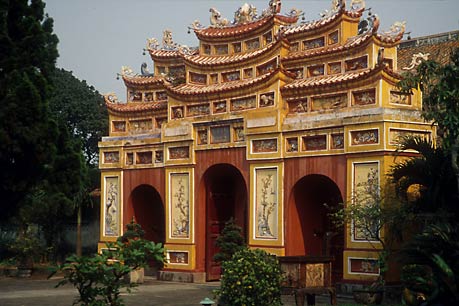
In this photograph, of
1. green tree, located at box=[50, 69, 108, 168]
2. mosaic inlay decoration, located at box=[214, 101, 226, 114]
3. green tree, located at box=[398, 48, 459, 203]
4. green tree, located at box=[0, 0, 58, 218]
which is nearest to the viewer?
green tree, located at box=[0, 0, 58, 218]

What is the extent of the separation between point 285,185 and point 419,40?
30.1 ft

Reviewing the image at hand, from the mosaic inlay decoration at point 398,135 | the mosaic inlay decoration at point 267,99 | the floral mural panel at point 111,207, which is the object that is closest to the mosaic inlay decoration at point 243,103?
the mosaic inlay decoration at point 267,99

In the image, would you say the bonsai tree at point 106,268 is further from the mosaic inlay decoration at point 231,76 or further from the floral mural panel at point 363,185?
the mosaic inlay decoration at point 231,76

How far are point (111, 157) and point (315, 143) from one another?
8454 mm

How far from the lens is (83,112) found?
38812 millimetres

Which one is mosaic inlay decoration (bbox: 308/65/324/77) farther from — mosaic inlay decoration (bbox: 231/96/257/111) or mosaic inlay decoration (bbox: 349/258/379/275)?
mosaic inlay decoration (bbox: 349/258/379/275)

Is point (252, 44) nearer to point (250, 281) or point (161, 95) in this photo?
point (161, 95)

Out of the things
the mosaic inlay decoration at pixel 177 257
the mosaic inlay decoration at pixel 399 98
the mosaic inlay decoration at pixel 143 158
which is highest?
the mosaic inlay decoration at pixel 399 98

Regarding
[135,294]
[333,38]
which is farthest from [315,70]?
[135,294]

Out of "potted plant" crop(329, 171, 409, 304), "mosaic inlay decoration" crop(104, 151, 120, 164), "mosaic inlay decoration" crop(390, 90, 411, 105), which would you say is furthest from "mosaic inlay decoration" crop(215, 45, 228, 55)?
"potted plant" crop(329, 171, 409, 304)

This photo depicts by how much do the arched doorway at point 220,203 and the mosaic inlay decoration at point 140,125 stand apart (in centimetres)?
309

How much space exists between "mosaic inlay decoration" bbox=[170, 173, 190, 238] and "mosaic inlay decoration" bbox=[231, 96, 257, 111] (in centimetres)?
264

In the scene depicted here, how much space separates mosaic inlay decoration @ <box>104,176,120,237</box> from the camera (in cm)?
2527

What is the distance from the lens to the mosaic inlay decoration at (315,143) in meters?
19.5
